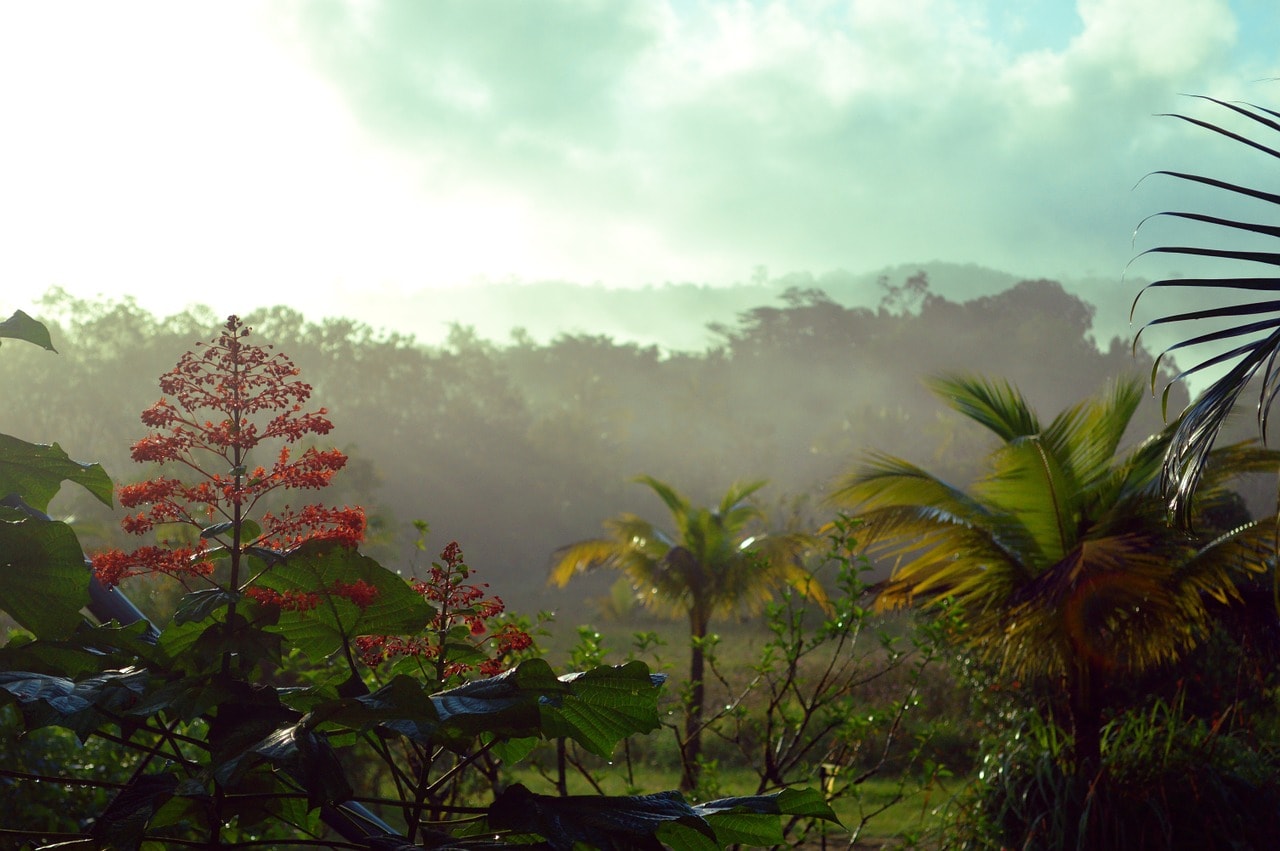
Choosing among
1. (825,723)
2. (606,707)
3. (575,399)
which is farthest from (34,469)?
(575,399)

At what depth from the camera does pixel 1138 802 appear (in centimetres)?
588

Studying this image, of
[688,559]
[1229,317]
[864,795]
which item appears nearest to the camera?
[1229,317]

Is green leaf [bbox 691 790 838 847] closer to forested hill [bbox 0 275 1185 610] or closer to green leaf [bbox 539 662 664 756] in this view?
green leaf [bbox 539 662 664 756]

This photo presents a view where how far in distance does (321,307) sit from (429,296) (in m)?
98.6

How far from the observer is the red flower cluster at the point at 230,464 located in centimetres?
122

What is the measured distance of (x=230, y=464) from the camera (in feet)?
3.96

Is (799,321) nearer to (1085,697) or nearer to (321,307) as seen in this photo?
(321,307)

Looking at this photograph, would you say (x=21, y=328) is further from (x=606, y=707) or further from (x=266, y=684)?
(x=606, y=707)

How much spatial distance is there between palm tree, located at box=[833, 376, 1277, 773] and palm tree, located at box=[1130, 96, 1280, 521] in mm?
3270

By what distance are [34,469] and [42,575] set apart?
14 centimetres

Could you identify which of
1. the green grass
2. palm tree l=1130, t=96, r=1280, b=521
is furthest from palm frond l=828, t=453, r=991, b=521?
Result: palm tree l=1130, t=96, r=1280, b=521

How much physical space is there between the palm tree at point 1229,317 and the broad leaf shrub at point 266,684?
7.31 feet

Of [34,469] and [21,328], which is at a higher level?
[21,328]

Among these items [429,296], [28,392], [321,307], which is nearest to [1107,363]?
[321,307]
